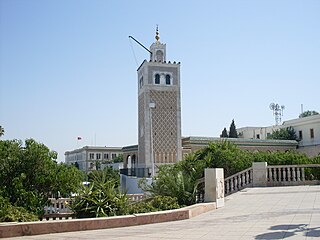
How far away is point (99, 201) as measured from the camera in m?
8.97

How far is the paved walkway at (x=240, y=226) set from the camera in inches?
261

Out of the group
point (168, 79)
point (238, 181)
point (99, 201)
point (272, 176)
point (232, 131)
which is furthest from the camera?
point (232, 131)

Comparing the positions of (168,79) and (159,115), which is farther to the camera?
(168,79)

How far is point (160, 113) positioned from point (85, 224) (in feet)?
117

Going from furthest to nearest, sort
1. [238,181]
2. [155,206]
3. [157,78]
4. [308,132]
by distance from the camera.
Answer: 1. [308,132]
2. [157,78]
3. [238,181]
4. [155,206]

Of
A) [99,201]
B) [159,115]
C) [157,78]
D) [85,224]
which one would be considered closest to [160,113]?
[159,115]

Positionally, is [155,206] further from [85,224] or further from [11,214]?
[11,214]

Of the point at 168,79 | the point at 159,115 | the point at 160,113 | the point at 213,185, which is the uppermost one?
the point at 168,79

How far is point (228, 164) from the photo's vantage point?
1703cm

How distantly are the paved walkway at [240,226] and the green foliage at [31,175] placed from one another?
362 centimetres

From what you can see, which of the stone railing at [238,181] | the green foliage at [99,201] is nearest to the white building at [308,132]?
the stone railing at [238,181]

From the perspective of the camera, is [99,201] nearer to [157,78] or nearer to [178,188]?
[178,188]

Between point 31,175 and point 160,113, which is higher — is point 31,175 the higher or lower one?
the lower one

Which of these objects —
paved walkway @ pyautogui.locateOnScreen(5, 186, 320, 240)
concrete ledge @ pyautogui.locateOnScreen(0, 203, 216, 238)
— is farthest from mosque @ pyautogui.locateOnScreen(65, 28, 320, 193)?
concrete ledge @ pyautogui.locateOnScreen(0, 203, 216, 238)
